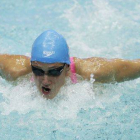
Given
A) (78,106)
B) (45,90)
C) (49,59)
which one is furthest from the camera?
(78,106)

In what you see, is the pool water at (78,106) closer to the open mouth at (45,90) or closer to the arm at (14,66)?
the arm at (14,66)

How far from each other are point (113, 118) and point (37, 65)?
1154mm

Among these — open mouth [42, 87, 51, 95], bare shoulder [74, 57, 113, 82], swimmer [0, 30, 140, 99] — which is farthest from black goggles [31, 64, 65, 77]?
bare shoulder [74, 57, 113, 82]

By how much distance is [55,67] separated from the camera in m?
3.56

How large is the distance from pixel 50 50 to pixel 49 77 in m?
0.28

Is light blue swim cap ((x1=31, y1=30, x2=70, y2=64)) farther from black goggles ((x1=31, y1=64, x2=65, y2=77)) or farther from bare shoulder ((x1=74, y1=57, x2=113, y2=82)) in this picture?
bare shoulder ((x1=74, y1=57, x2=113, y2=82))

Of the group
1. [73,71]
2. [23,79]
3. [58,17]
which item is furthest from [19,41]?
[73,71]

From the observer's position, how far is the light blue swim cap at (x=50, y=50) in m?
3.51

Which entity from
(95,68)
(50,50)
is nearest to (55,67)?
(50,50)

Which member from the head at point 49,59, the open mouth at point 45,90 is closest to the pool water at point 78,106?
the open mouth at point 45,90

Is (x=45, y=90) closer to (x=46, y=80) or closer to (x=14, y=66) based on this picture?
(x=46, y=80)

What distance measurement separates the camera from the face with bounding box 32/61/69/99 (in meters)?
3.54

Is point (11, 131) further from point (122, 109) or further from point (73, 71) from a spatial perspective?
point (122, 109)

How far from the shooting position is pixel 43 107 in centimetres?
416
